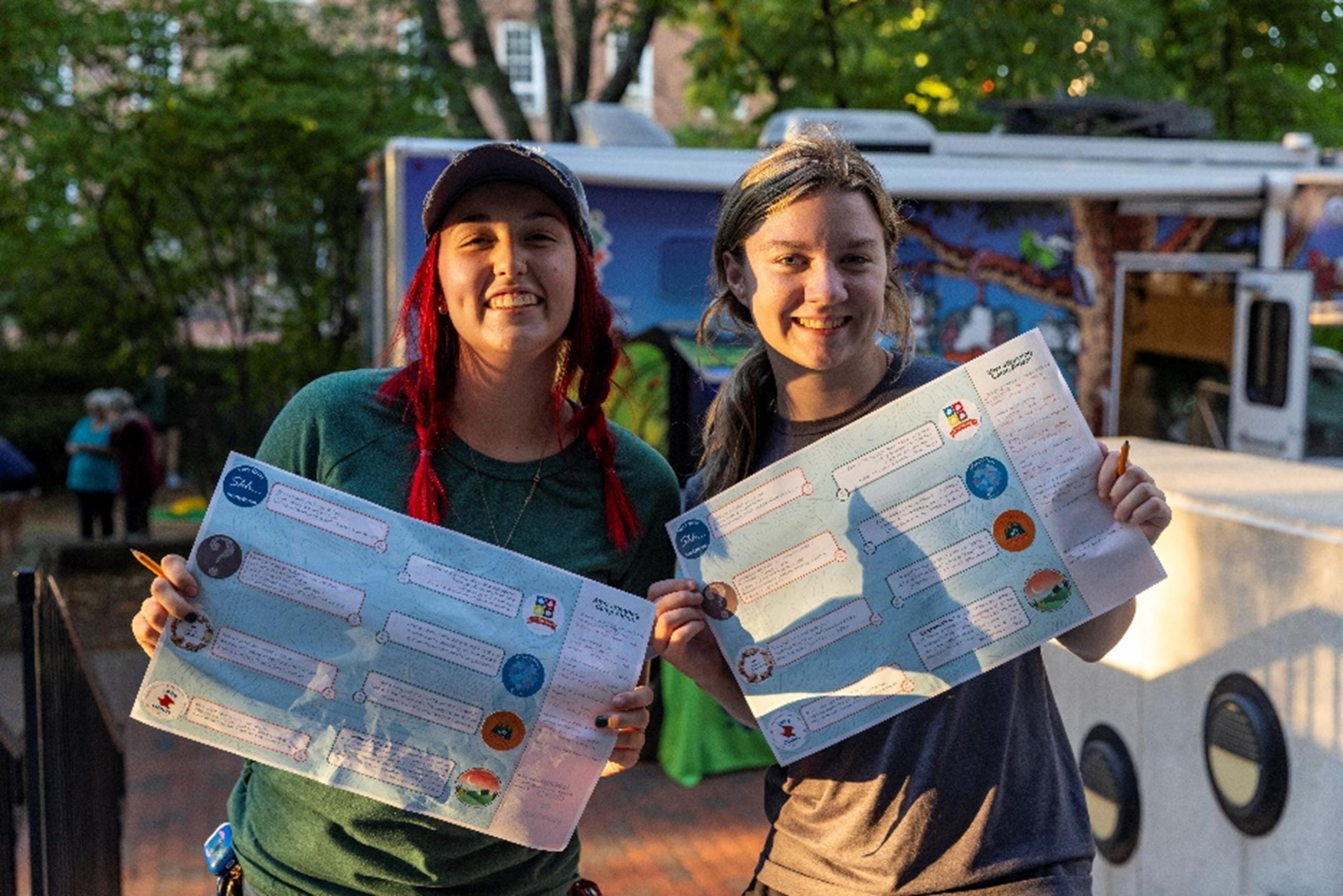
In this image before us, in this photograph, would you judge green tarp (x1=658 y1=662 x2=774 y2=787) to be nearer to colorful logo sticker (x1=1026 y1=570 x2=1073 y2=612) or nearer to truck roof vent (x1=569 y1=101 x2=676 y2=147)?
truck roof vent (x1=569 y1=101 x2=676 y2=147)

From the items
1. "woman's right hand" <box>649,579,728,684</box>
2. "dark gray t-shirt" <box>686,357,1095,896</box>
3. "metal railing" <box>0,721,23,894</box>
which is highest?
"woman's right hand" <box>649,579,728,684</box>

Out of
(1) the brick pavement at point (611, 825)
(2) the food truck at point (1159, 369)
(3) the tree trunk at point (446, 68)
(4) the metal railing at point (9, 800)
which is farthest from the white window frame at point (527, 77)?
(4) the metal railing at point (9, 800)

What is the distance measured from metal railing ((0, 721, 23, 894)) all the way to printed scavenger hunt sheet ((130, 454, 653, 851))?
101cm

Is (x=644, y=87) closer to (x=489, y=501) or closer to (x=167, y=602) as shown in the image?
(x=489, y=501)

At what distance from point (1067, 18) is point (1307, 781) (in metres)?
9.01

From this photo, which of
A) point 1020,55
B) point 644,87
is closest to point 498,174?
point 1020,55

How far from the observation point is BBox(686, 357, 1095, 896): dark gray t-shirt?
2.24 m

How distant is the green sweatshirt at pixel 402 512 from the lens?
7.35 feet

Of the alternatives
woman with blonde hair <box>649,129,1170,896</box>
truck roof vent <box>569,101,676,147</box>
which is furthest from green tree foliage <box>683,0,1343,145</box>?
woman with blonde hair <box>649,129,1170,896</box>

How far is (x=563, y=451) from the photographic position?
2.40m

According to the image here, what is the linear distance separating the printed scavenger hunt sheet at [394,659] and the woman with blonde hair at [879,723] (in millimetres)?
166

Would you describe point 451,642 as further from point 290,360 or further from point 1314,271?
point 290,360

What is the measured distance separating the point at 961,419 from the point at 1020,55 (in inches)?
393

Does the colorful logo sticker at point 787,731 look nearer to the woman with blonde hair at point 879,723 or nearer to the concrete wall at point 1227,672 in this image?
the woman with blonde hair at point 879,723
